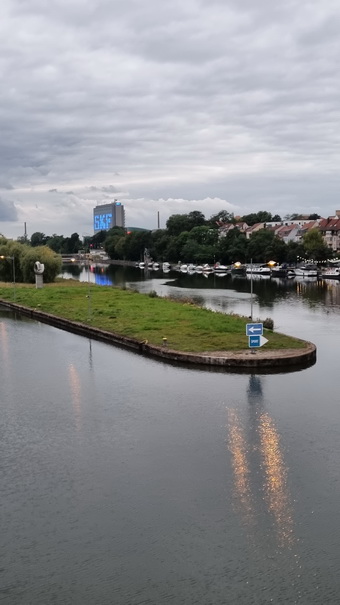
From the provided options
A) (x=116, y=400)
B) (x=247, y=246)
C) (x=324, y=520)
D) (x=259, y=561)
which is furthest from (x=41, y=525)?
(x=247, y=246)

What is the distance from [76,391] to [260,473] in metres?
9.03

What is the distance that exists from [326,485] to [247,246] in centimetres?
10648

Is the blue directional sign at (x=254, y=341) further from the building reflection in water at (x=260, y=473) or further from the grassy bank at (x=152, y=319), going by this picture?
the building reflection in water at (x=260, y=473)

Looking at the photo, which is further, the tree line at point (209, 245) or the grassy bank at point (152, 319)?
the tree line at point (209, 245)

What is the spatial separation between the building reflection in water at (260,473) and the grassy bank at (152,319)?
874 centimetres

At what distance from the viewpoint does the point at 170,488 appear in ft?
41.7

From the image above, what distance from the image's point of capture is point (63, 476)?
1361 centimetres

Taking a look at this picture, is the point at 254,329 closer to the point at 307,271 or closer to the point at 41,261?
the point at 41,261

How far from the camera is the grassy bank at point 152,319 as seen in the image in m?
27.1

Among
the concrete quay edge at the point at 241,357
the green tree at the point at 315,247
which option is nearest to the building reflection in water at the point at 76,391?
the concrete quay edge at the point at 241,357

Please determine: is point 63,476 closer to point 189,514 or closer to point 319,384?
point 189,514

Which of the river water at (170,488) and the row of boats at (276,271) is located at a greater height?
the row of boats at (276,271)

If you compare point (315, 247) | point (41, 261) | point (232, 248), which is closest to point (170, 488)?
point (41, 261)

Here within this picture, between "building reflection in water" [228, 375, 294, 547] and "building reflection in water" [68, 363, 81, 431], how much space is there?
435cm
